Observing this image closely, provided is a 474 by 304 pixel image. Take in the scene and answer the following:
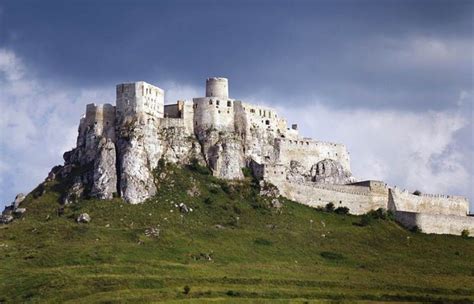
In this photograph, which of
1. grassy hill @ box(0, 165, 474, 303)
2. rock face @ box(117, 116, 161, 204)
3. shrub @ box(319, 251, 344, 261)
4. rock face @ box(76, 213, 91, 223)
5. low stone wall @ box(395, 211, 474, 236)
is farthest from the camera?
low stone wall @ box(395, 211, 474, 236)

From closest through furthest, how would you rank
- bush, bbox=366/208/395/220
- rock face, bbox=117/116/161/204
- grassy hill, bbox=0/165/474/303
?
grassy hill, bbox=0/165/474/303
rock face, bbox=117/116/161/204
bush, bbox=366/208/395/220

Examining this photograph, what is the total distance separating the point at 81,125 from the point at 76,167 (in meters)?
7.64

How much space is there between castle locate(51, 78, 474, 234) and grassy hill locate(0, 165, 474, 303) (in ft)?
10.0

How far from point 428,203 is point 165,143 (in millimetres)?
47646

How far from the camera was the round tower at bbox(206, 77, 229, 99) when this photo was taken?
165m

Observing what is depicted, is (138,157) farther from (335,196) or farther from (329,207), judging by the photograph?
(335,196)

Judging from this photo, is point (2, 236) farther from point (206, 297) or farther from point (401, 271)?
point (401, 271)

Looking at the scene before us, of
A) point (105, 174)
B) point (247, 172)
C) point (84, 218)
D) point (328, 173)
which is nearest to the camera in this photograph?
point (84, 218)

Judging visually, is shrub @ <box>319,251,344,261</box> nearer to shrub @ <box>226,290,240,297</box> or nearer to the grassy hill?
the grassy hill

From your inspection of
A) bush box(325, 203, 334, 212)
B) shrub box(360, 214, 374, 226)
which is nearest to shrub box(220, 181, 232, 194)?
bush box(325, 203, 334, 212)

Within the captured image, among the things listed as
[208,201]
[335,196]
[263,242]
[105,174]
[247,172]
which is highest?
[247,172]

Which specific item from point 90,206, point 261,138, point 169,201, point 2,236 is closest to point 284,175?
point 261,138

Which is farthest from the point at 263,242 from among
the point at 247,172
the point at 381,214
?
the point at 381,214

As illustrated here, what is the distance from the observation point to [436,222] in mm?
164750
